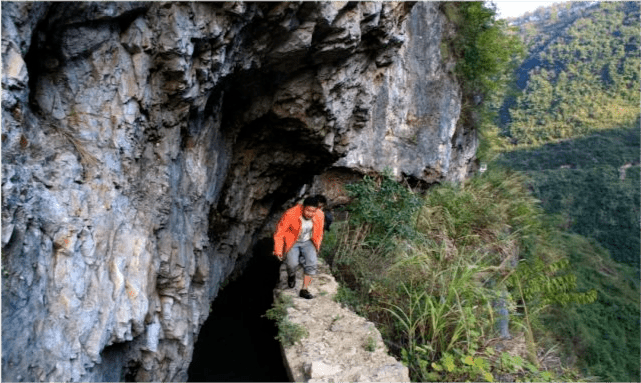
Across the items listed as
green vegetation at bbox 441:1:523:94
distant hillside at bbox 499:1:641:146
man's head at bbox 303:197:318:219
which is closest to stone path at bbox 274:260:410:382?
man's head at bbox 303:197:318:219

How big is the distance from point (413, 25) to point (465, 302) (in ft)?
24.7

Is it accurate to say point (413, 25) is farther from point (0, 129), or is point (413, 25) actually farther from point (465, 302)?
point (0, 129)

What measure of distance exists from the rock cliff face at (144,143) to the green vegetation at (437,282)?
173 centimetres

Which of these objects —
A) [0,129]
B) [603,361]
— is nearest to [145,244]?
[0,129]

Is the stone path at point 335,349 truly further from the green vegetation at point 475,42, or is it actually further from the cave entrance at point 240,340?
the green vegetation at point 475,42

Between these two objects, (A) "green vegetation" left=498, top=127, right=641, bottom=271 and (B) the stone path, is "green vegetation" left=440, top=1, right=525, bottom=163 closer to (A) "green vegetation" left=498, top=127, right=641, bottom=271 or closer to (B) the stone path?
(B) the stone path

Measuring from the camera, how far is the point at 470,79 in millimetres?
12453

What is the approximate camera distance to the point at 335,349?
14.3 ft

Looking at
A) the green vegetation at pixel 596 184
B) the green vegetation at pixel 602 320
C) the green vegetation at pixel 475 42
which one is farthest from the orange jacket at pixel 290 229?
the green vegetation at pixel 596 184

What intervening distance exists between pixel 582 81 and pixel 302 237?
178ft

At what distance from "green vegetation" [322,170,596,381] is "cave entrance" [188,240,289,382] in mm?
1113

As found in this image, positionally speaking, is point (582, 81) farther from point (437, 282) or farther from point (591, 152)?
point (437, 282)

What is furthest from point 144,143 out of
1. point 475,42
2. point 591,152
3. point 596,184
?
point 591,152

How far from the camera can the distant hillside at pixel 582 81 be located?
46.2m
